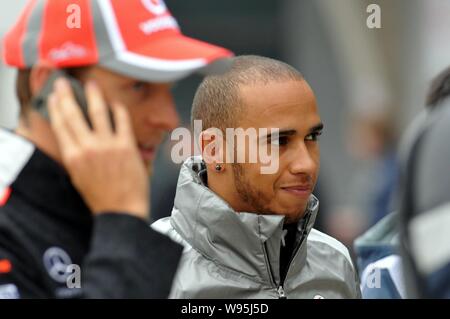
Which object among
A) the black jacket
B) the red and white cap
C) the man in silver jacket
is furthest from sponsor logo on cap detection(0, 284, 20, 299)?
the man in silver jacket

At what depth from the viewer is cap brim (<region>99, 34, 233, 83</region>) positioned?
2.20m

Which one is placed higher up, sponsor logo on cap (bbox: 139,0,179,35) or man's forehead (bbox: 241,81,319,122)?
sponsor logo on cap (bbox: 139,0,179,35)

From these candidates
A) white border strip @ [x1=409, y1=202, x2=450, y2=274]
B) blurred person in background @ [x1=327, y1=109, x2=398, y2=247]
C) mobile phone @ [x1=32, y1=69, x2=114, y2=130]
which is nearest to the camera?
white border strip @ [x1=409, y1=202, x2=450, y2=274]

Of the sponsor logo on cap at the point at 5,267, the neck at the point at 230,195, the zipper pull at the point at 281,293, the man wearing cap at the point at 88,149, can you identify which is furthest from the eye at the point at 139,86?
the zipper pull at the point at 281,293

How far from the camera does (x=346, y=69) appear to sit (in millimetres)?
10047

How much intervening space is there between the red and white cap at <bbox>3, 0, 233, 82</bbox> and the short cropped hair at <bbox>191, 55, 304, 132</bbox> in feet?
1.50

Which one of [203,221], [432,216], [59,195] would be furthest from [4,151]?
[432,216]

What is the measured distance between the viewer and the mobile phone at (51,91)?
2.11 m

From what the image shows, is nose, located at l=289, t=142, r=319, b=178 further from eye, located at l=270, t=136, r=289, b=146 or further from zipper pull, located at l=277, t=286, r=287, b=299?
zipper pull, located at l=277, t=286, r=287, b=299

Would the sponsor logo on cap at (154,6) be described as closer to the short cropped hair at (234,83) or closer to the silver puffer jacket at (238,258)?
the short cropped hair at (234,83)

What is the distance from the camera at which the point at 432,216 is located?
170cm

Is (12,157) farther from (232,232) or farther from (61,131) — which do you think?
(232,232)

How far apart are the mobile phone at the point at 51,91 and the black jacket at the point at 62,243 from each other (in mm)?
94
